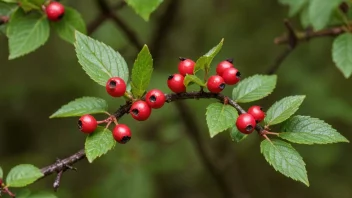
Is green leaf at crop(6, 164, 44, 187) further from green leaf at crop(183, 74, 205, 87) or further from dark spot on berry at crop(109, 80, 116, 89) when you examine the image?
green leaf at crop(183, 74, 205, 87)

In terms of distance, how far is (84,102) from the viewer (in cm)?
176

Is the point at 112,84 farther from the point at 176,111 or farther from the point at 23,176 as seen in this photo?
the point at 176,111

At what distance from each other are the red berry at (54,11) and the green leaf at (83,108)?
457mm

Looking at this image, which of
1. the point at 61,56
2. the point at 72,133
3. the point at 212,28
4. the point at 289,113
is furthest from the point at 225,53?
the point at 289,113

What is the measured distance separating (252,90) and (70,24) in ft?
2.53

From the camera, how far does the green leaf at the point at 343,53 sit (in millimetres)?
2207

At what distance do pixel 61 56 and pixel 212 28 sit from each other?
1.35 metres

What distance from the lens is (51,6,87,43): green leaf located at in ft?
7.02

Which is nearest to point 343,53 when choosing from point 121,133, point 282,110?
point 282,110

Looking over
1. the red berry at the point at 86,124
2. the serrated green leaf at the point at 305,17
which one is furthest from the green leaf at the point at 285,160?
the serrated green leaf at the point at 305,17

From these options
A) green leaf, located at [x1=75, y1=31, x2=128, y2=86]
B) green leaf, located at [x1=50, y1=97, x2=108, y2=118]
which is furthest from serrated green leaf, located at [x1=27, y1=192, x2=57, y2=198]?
green leaf, located at [x1=75, y1=31, x2=128, y2=86]

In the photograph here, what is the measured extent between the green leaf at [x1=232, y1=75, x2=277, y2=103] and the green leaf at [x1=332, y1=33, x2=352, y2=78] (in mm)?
442

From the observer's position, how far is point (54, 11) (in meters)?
2.06

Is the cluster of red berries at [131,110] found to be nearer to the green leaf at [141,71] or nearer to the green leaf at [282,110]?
the green leaf at [141,71]
